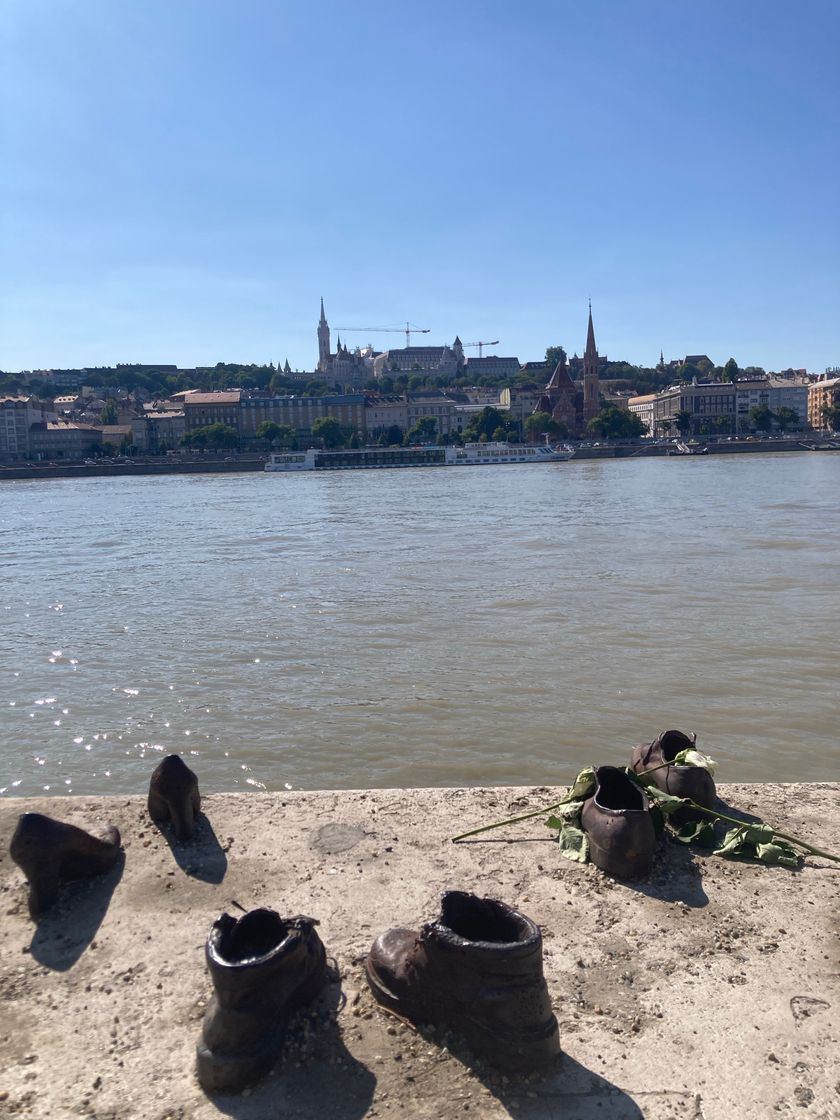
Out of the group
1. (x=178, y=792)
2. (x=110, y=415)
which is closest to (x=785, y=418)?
(x=110, y=415)

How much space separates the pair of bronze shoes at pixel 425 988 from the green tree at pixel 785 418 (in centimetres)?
12914

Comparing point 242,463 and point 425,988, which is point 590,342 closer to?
point 242,463

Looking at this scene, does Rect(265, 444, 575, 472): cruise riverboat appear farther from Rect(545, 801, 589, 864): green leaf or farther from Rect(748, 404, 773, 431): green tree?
Rect(545, 801, 589, 864): green leaf

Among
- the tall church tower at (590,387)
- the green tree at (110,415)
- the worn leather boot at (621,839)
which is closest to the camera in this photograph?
the worn leather boot at (621,839)

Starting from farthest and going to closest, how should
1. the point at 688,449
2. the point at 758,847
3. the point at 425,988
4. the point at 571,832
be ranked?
the point at 688,449 < the point at 571,832 < the point at 758,847 < the point at 425,988

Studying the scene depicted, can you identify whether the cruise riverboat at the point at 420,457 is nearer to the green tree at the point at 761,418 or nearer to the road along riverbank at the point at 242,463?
the road along riverbank at the point at 242,463

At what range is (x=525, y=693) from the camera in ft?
25.8

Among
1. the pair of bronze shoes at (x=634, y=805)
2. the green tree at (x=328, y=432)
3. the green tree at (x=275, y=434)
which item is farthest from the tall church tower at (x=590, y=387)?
the pair of bronze shoes at (x=634, y=805)

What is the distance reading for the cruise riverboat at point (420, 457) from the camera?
10206 centimetres

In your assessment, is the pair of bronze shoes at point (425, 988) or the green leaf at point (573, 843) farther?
the green leaf at point (573, 843)

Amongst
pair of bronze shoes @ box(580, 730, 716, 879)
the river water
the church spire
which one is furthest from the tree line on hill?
pair of bronze shoes @ box(580, 730, 716, 879)

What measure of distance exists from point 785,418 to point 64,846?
13013 cm

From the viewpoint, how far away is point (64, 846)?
141 inches

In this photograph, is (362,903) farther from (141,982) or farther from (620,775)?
(620,775)
